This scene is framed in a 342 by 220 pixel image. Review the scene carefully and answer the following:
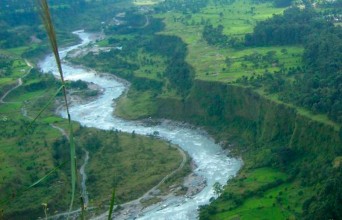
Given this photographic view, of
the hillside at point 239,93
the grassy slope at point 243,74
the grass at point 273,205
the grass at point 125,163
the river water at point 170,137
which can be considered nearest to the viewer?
the grass at point 273,205

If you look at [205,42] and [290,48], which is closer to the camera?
[290,48]

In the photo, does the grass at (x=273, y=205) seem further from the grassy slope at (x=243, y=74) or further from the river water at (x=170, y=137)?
the river water at (x=170, y=137)

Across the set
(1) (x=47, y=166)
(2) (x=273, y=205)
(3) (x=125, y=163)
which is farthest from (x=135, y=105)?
(2) (x=273, y=205)

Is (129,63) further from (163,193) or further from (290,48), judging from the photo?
(163,193)

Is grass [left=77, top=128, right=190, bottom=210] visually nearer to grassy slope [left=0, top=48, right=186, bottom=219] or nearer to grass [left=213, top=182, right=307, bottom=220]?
grassy slope [left=0, top=48, right=186, bottom=219]

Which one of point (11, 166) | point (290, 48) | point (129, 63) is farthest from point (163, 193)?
point (129, 63)

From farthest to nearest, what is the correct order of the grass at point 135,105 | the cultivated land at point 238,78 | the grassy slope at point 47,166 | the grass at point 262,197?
1. the grass at point 135,105
2. the grassy slope at point 47,166
3. the cultivated land at point 238,78
4. the grass at point 262,197

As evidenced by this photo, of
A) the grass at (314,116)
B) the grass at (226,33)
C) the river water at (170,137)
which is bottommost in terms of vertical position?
the river water at (170,137)

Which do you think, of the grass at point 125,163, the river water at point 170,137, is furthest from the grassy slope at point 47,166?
the river water at point 170,137
